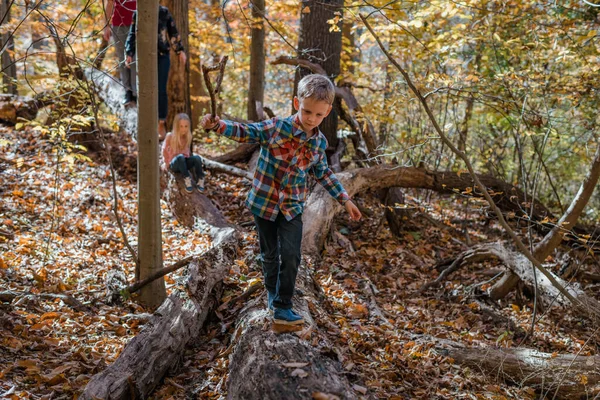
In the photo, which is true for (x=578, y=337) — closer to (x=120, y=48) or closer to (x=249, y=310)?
(x=249, y=310)

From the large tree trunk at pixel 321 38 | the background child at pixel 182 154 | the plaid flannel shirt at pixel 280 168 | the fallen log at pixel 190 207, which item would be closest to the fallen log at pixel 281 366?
the plaid flannel shirt at pixel 280 168

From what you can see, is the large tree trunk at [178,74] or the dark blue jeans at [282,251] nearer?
the dark blue jeans at [282,251]

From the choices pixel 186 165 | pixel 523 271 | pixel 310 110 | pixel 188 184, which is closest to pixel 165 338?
pixel 310 110

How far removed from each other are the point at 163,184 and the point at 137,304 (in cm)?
341

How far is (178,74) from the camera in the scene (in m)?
8.52

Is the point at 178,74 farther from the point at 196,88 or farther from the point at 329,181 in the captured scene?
the point at 196,88

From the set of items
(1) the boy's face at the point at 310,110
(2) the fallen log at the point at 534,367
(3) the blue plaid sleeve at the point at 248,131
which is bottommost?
(2) the fallen log at the point at 534,367

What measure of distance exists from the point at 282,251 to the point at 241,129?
0.89m

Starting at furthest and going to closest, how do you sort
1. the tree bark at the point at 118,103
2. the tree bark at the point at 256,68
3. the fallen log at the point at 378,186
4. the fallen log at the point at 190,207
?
the tree bark at the point at 256,68 → the tree bark at the point at 118,103 → the fallen log at the point at 190,207 → the fallen log at the point at 378,186

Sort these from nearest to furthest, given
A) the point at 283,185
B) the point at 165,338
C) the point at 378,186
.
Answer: the point at 283,185
the point at 165,338
the point at 378,186

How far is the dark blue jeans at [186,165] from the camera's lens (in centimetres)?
730

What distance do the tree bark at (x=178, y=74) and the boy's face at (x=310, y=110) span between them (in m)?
5.91

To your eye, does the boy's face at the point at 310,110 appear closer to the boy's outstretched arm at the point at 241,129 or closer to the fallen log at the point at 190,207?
the boy's outstretched arm at the point at 241,129

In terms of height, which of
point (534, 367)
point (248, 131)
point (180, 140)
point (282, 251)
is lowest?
point (534, 367)
